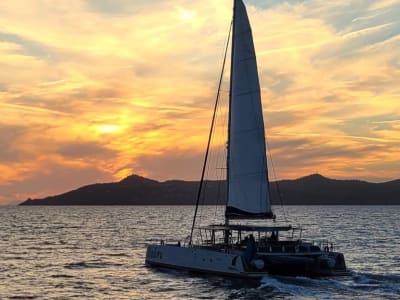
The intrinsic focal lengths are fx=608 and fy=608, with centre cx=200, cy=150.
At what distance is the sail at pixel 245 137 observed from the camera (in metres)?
41.1

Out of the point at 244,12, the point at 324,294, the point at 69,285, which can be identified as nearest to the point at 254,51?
the point at 244,12

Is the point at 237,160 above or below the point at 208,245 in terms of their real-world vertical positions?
above

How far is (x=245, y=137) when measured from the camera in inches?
1635

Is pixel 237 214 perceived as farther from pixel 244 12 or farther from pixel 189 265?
pixel 244 12

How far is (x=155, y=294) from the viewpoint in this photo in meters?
36.7

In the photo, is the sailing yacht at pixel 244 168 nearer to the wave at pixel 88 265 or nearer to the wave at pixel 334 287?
the wave at pixel 334 287

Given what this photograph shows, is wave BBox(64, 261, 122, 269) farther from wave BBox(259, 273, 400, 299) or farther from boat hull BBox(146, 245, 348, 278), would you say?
wave BBox(259, 273, 400, 299)

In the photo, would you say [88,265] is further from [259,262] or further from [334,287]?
[334,287]

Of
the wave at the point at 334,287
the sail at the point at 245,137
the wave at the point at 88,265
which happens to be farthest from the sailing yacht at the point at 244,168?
the wave at the point at 88,265

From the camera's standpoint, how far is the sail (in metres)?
41.1

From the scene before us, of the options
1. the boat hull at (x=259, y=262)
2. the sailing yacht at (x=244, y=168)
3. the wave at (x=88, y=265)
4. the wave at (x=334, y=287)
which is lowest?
the wave at (x=334, y=287)

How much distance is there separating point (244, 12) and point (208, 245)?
16.9 m

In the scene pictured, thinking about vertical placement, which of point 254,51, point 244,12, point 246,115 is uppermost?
point 244,12

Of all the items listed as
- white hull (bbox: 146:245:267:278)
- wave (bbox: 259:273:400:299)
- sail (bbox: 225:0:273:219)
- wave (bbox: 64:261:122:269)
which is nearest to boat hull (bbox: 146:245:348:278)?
white hull (bbox: 146:245:267:278)
